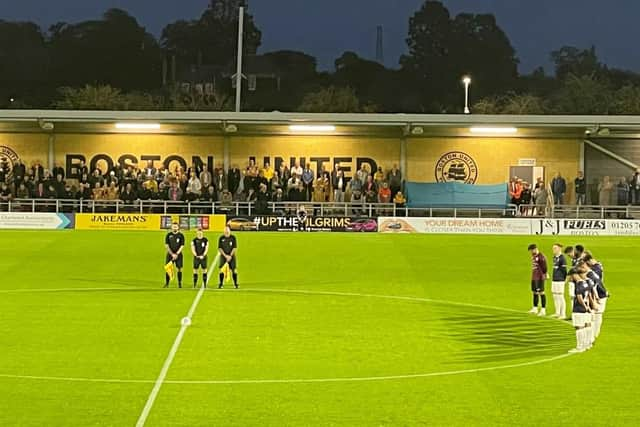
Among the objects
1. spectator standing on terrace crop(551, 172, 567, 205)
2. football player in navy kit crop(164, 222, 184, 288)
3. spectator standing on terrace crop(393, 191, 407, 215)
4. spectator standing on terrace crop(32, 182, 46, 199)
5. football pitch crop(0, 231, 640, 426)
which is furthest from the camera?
spectator standing on terrace crop(551, 172, 567, 205)

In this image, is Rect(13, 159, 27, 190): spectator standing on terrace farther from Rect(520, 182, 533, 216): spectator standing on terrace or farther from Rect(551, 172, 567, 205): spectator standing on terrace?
Rect(551, 172, 567, 205): spectator standing on terrace

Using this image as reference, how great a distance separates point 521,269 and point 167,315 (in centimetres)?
1409

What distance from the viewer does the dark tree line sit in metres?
115

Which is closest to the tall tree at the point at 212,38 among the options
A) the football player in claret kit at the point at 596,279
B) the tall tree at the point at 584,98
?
the tall tree at the point at 584,98

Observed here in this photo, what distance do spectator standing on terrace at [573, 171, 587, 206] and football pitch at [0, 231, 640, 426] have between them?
809cm

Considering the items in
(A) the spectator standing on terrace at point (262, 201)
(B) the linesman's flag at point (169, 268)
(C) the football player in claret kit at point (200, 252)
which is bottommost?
(B) the linesman's flag at point (169, 268)

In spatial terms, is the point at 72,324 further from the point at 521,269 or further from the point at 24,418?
the point at 521,269

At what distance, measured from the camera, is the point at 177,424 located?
594 inches

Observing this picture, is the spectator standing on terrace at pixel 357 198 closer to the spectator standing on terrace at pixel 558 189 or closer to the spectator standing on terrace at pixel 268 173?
the spectator standing on terrace at pixel 268 173

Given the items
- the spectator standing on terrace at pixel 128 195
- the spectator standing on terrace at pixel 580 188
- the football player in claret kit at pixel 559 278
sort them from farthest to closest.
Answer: the spectator standing on terrace at pixel 580 188, the spectator standing on terrace at pixel 128 195, the football player in claret kit at pixel 559 278

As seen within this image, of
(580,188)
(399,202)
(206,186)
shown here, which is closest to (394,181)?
(399,202)

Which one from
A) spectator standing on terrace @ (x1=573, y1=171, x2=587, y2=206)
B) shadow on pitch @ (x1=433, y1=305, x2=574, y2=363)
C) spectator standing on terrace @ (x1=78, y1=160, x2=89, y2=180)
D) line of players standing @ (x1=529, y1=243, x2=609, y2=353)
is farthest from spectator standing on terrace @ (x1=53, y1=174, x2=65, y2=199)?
line of players standing @ (x1=529, y1=243, x2=609, y2=353)

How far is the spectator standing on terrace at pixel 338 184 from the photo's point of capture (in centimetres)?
4544

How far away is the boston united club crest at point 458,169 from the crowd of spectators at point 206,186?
3.16 meters
